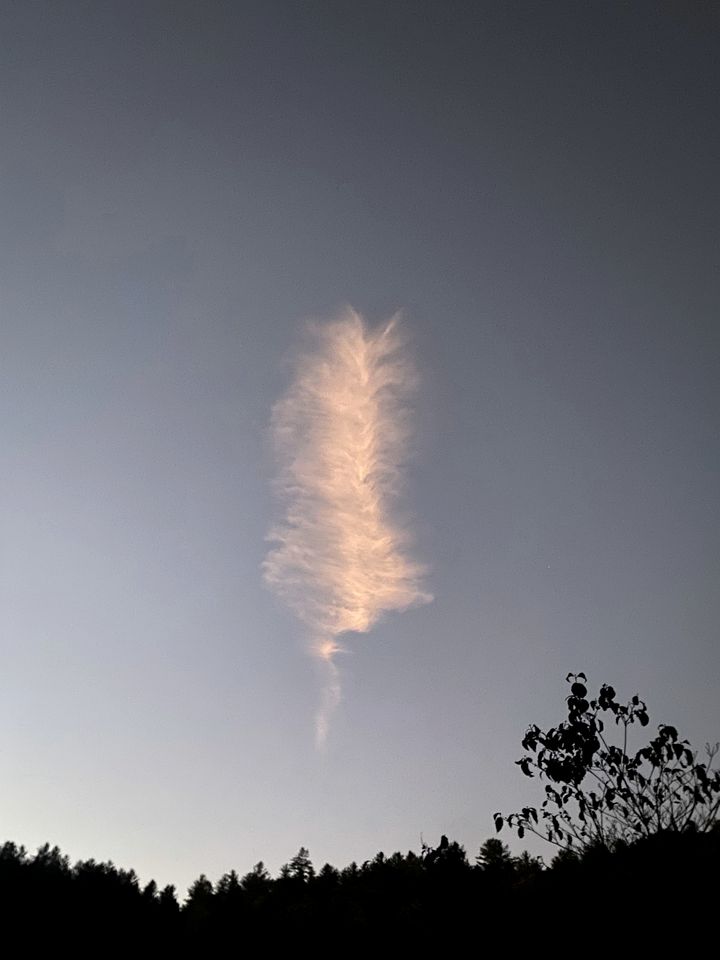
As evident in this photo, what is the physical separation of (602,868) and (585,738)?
432 cm

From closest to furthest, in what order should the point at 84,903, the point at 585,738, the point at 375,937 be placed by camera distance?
the point at 585,738 → the point at 375,937 → the point at 84,903

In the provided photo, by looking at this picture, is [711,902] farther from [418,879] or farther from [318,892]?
[318,892]

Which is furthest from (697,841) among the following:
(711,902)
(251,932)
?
(251,932)

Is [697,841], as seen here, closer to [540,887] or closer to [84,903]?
[540,887]

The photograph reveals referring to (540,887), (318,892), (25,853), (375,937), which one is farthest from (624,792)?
(25,853)

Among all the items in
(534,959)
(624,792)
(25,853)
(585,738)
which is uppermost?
(25,853)

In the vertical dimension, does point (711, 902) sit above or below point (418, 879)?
below

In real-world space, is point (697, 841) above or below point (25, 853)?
below

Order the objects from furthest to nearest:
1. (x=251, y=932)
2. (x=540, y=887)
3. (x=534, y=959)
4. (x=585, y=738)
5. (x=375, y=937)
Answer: (x=251, y=932) → (x=375, y=937) → (x=540, y=887) → (x=534, y=959) → (x=585, y=738)

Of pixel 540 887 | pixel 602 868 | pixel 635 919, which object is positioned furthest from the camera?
pixel 540 887

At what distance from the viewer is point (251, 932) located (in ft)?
115

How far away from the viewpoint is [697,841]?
38.6 feet

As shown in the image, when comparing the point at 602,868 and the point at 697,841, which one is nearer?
the point at 697,841

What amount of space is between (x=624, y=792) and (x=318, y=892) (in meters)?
38.2
